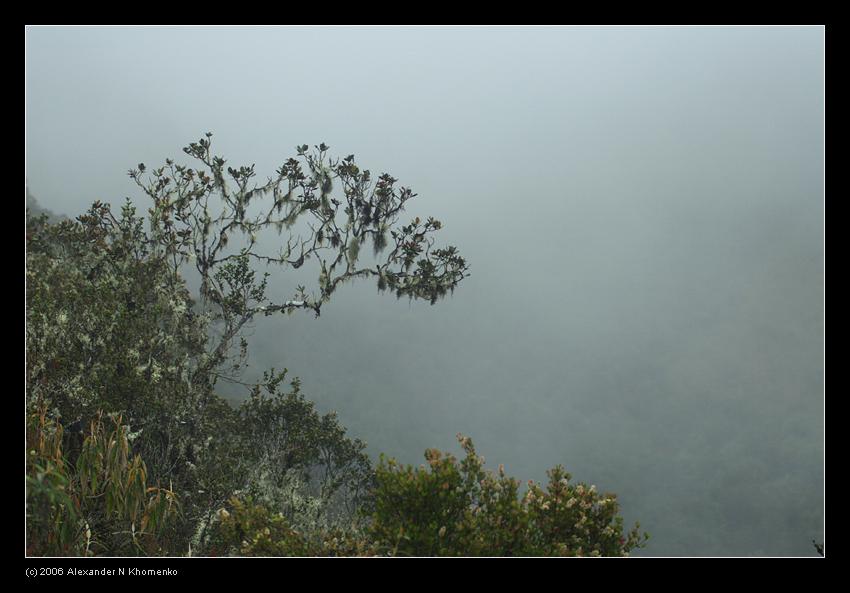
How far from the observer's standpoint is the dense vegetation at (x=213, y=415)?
5.25m

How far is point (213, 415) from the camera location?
44.9ft

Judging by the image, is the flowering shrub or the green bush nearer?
the flowering shrub

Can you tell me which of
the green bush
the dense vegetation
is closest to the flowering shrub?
the dense vegetation

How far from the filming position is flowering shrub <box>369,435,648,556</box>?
5066 mm

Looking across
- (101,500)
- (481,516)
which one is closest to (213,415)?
(101,500)

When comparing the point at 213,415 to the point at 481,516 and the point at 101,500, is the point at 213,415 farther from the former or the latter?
the point at 481,516

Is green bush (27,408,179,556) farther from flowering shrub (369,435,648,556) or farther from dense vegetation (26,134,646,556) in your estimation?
flowering shrub (369,435,648,556)

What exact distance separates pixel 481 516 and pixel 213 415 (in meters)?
10.1

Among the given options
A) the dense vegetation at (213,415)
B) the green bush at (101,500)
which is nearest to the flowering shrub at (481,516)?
the dense vegetation at (213,415)

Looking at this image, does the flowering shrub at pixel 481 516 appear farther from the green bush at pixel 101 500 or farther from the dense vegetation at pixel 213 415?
the green bush at pixel 101 500

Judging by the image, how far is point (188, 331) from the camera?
10.6m

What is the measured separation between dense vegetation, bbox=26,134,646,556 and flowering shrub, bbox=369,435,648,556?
0.05 feet
